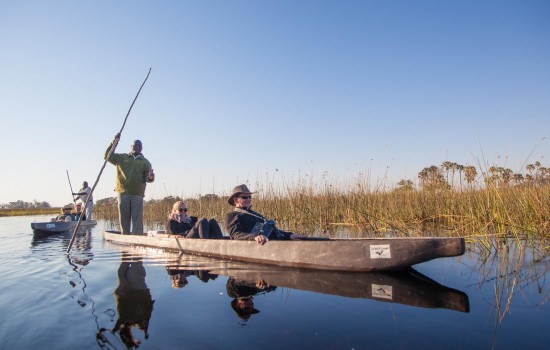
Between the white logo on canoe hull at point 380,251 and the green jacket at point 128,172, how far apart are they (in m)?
5.79

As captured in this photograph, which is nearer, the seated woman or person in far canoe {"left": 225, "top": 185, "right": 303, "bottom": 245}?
person in far canoe {"left": 225, "top": 185, "right": 303, "bottom": 245}

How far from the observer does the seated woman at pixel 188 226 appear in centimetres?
721

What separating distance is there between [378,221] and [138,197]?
19.9ft

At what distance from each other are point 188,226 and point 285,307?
205 inches

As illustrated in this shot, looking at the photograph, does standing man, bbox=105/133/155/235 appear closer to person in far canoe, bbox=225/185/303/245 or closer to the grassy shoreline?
person in far canoe, bbox=225/185/303/245

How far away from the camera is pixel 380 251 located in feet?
15.5

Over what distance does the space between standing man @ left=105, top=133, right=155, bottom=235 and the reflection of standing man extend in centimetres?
302

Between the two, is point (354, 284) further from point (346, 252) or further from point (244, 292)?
point (244, 292)

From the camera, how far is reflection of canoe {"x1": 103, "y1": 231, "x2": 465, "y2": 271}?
14.6ft

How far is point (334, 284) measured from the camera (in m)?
4.39

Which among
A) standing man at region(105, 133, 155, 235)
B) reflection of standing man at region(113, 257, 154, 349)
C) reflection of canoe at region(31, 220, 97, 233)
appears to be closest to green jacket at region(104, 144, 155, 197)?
standing man at region(105, 133, 155, 235)

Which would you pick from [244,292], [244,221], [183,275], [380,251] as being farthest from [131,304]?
[380,251]

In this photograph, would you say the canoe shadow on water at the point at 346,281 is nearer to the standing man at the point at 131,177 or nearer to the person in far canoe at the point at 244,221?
the person in far canoe at the point at 244,221

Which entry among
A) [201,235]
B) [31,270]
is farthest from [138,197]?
Result: [31,270]
